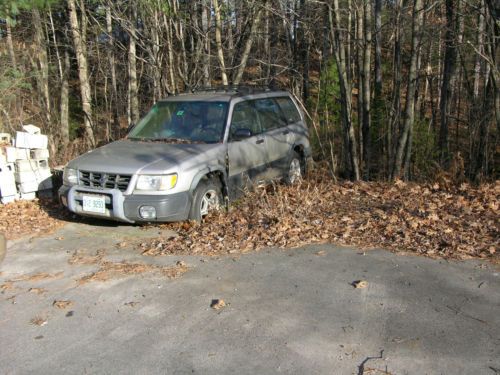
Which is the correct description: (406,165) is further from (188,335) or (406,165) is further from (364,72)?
(188,335)

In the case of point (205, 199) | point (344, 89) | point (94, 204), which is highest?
point (344, 89)

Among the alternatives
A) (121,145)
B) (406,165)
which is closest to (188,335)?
(121,145)

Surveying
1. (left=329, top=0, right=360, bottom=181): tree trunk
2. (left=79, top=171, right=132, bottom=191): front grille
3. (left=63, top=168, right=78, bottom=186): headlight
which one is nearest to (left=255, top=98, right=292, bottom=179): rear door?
(left=329, top=0, right=360, bottom=181): tree trunk

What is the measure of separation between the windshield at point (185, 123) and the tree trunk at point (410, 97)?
11.5 feet

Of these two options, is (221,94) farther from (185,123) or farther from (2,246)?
(2,246)

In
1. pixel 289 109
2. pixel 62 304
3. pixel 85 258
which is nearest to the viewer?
pixel 62 304

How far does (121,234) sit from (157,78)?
6.59 m

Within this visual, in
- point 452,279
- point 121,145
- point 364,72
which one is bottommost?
point 452,279

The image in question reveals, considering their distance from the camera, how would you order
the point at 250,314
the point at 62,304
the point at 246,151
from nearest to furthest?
the point at 250,314
the point at 62,304
the point at 246,151

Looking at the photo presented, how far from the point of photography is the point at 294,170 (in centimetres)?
934

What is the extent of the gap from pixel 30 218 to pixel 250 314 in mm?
4569

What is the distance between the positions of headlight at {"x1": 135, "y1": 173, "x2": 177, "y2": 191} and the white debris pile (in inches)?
109

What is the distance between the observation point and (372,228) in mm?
6145

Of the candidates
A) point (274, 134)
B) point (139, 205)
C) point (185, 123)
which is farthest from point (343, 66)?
point (139, 205)
